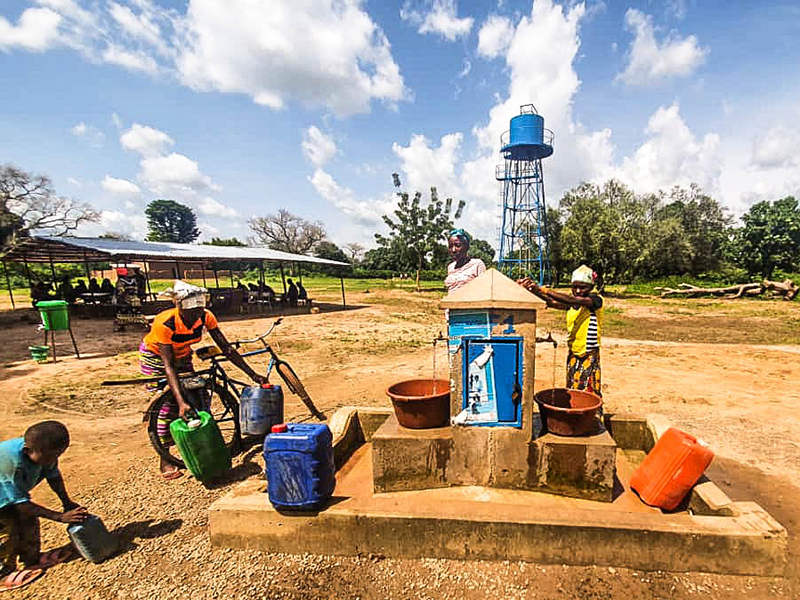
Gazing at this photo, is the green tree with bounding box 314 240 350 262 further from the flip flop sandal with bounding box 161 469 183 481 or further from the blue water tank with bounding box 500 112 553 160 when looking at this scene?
the flip flop sandal with bounding box 161 469 183 481

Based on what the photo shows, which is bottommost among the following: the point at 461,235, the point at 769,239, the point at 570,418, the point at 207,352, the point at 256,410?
the point at 256,410

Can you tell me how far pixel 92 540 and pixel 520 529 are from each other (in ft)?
9.73

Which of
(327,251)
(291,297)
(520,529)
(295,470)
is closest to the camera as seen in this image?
(520,529)

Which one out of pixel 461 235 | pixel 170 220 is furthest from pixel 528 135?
pixel 170 220

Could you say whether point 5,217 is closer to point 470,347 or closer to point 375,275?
point 375,275

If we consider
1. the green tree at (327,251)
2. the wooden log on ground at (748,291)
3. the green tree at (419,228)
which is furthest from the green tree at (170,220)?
the wooden log on ground at (748,291)

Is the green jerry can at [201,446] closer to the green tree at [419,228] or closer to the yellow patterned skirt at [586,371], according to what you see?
the yellow patterned skirt at [586,371]

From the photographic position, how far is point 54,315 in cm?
881

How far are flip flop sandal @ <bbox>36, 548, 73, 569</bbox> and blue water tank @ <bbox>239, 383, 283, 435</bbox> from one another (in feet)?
5.18

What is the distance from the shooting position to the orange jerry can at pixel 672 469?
286 centimetres

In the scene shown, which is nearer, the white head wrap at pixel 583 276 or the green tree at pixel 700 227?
the white head wrap at pixel 583 276

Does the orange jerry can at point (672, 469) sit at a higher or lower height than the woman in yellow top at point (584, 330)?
lower

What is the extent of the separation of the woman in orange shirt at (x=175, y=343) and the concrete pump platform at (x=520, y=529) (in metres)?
1.33

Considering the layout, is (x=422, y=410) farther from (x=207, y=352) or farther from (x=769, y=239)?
(x=769, y=239)
